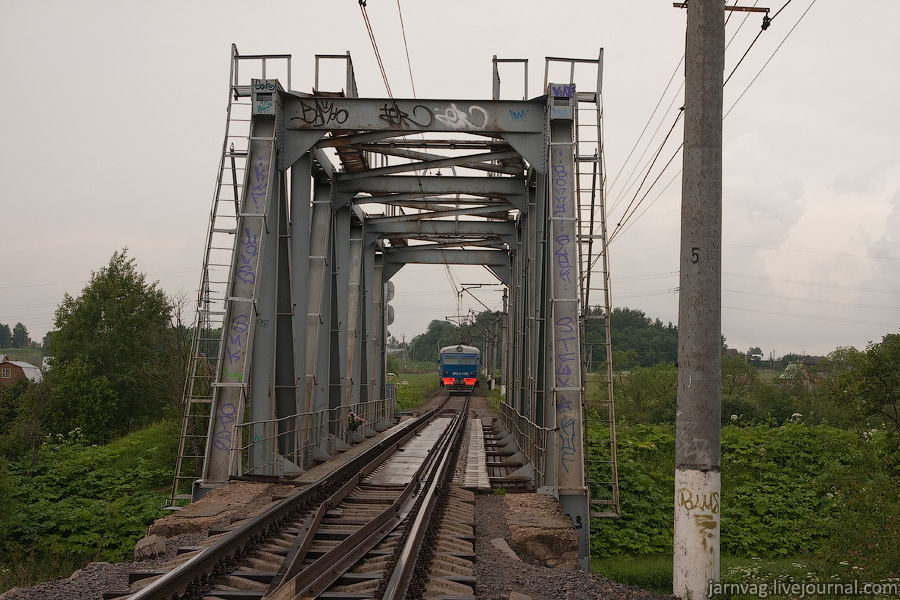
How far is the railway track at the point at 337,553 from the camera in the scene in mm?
5707

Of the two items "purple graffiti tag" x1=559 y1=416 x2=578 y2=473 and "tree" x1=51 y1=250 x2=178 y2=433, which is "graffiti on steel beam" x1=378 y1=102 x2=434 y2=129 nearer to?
"purple graffiti tag" x1=559 y1=416 x2=578 y2=473

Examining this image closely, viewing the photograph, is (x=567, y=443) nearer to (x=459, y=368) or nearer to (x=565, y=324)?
(x=565, y=324)

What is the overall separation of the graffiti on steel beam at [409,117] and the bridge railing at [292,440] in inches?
210

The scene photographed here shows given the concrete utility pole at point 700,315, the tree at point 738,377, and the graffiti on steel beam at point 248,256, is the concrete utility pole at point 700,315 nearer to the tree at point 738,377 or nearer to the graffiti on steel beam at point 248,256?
the graffiti on steel beam at point 248,256

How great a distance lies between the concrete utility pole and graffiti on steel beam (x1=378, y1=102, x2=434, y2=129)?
716 centimetres

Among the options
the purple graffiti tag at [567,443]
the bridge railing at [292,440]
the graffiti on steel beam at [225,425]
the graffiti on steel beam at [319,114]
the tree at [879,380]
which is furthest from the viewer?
the tree at [879,380]

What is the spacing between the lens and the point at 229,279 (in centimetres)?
1161

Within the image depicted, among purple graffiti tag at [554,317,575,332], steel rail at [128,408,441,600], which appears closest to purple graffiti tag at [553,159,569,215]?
purple graffiti tag at [554,317,575,332]

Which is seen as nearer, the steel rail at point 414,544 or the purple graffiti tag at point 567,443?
the steel rail at point 414,544

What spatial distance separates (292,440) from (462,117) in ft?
21.1

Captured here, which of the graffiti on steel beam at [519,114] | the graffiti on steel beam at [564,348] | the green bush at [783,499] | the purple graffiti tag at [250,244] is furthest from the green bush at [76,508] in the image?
the graffiti on steel beam at [519,114]

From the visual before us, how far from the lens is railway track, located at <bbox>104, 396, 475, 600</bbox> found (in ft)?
18.7

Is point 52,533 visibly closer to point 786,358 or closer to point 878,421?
point 878,421

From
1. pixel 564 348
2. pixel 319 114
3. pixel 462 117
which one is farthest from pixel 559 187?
pixel 319 114
